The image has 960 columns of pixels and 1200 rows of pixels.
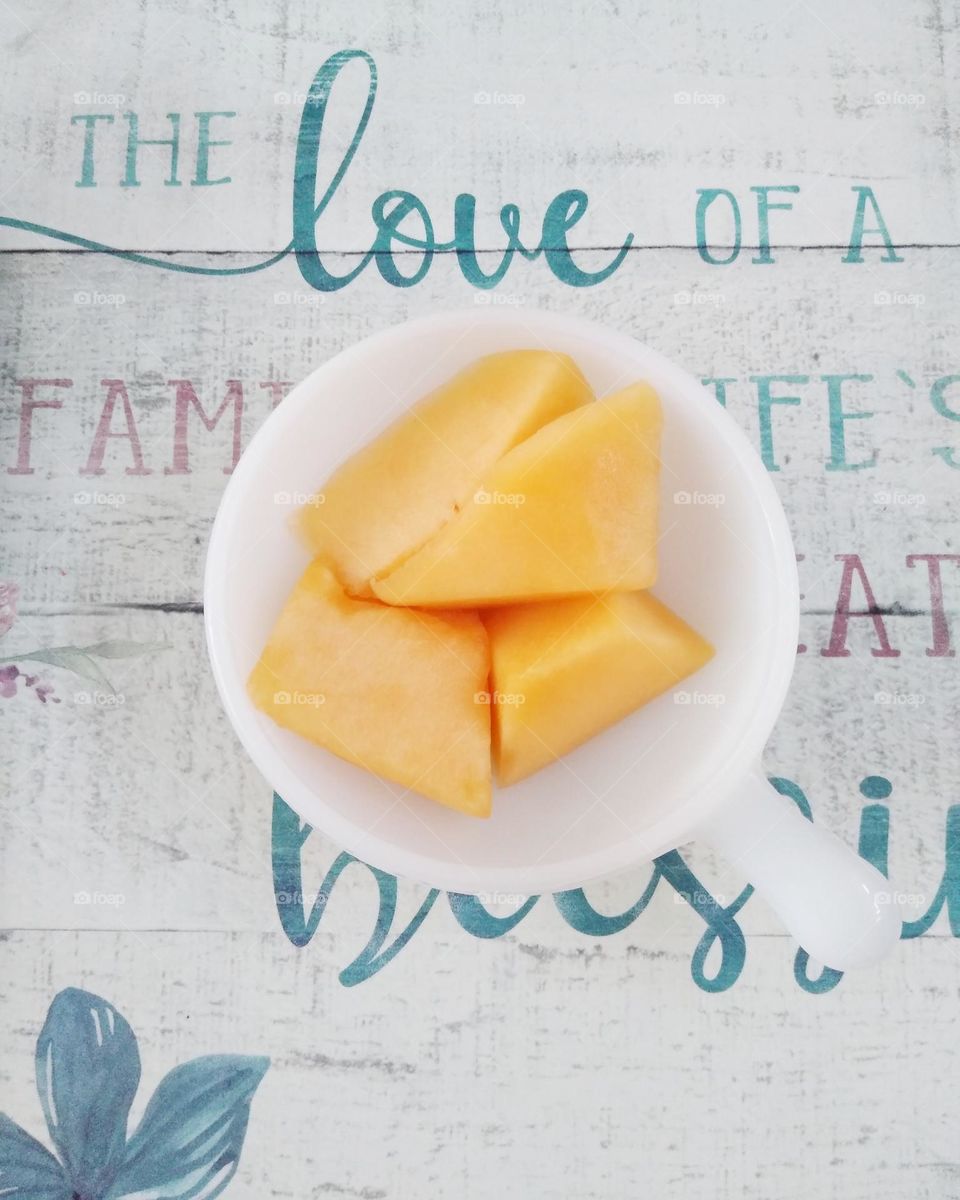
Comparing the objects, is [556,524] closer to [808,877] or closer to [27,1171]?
[808,877]

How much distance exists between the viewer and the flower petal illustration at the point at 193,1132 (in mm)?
634

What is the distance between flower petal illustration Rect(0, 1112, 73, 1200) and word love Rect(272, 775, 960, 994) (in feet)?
0.60

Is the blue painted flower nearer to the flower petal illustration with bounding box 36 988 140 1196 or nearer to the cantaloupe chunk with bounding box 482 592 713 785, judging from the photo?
the flower petal illustration with bounding box 36 988 140 1196

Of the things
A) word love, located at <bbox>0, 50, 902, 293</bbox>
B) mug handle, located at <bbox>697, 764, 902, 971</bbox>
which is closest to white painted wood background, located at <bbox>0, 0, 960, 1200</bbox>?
word love, located at <bbox>0, 50, 902, 293</bbox>

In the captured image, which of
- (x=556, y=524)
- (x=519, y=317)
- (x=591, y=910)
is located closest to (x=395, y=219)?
(x=519, y=317)

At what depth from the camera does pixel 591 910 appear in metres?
0.66

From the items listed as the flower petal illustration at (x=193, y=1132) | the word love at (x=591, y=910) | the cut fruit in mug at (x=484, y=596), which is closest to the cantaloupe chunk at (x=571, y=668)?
the cut fruit in mug at (x=484, y=596)

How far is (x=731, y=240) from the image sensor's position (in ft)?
2.36

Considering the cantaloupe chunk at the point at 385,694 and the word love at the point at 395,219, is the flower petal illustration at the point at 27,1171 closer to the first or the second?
the cantaloupe chunk at the point at 385,694

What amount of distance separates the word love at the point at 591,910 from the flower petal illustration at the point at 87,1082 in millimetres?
116

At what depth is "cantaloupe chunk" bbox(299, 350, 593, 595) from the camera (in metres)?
0.51

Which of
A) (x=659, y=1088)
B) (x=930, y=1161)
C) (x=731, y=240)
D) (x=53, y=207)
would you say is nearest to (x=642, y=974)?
(x=659, y=1088)

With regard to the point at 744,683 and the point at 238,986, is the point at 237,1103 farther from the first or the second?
the point at 744,683

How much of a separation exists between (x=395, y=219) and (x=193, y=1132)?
0.56 metres
